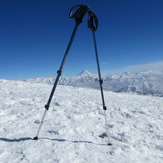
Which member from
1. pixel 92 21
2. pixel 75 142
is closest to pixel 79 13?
pixel 92 21

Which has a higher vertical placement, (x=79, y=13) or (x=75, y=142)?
(x=79, y=13)

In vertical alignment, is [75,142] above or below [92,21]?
below

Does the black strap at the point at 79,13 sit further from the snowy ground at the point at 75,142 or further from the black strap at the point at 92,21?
the snowy ground at the point at 75,142

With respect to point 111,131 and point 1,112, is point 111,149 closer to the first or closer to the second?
point 111,131

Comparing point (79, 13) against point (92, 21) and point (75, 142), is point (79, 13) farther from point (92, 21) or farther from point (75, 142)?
point (75, 142)

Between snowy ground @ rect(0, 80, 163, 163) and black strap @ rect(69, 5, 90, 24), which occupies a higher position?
black strap @ rect(69, 5, 90, 24)

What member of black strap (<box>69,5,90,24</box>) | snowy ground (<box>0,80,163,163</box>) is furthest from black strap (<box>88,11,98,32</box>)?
snowy ground (<box>0,80,163,163</box>)

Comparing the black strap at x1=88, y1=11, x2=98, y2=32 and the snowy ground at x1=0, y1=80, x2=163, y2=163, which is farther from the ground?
the black strap at x1=88, y1=11, x2=98, y2=32

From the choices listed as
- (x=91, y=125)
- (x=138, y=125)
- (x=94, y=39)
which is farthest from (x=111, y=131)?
(x=94, y=39)

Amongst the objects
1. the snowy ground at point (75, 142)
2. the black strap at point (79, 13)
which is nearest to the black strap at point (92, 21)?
the black strap at point (79, 13)

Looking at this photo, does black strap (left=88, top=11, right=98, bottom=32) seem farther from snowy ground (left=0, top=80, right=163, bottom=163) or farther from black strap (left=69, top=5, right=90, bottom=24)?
snowy ground (left=0, top=80, right=163, bottom=163)

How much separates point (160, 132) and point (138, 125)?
0.94 metres

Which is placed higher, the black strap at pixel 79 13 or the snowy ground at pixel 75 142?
the black strap at pixel 79 13

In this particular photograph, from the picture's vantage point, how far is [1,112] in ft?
22.1
